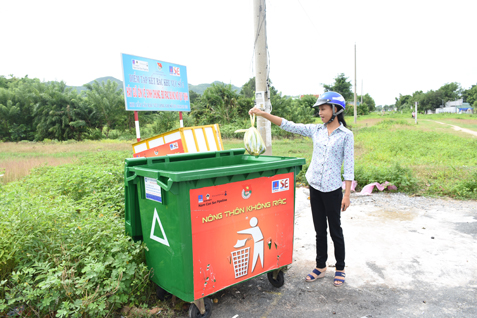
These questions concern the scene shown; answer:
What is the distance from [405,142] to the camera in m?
14.6

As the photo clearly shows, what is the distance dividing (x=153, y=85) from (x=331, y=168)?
4728mm

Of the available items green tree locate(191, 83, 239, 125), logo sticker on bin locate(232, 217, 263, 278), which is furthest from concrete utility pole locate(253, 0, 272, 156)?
green tree locate(191, 83, 239, 125)

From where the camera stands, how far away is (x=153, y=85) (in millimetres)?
6469

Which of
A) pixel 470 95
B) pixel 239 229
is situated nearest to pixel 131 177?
pixel 239 229

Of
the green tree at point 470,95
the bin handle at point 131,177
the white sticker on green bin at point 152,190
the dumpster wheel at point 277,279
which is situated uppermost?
the green tree at point 470,95

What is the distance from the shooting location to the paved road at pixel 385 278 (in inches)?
107

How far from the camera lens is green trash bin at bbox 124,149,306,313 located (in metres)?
2.30

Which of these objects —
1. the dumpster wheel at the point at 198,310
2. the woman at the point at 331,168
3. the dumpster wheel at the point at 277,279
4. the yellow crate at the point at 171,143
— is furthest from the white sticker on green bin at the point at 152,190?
the yellow crate at the point at 171,143

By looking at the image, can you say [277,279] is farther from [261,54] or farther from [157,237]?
[261,54]

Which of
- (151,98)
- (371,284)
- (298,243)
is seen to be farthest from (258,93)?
(371,284)

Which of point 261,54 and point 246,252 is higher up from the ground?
point 261,54

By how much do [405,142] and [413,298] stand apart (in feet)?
44.5

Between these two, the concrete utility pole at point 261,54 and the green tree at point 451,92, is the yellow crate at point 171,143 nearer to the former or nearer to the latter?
the concrete utility pole at point 261,54

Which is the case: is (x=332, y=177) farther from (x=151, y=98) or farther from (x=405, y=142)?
(x=405, y=142)
